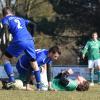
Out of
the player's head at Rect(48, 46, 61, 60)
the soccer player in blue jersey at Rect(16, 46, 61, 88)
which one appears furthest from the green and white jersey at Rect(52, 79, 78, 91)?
the player's head at Rect(48, 46, 61, 60)

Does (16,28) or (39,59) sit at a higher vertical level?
(16,28)

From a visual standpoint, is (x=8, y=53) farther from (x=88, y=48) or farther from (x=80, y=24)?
(x=80, y=24)

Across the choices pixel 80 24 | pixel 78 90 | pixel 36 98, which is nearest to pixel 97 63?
pixel 78 90

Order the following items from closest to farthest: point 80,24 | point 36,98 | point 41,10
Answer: point 36,98 < point 80,24 < point 41,10

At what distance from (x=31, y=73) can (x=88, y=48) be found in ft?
23.8

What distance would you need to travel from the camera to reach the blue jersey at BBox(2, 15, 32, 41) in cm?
1040

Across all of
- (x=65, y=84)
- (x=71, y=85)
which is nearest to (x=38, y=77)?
(x=65, y=84)

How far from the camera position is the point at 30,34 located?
10812mm

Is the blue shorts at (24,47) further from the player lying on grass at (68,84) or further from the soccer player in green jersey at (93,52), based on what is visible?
the soccer player in green jersey at (93,52)

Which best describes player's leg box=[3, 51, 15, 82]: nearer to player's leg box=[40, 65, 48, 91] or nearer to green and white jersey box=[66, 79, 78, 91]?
player's leg box=[40, 65, 48, 91]

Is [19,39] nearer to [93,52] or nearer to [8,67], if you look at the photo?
[8,67]

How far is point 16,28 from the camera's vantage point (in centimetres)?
1046

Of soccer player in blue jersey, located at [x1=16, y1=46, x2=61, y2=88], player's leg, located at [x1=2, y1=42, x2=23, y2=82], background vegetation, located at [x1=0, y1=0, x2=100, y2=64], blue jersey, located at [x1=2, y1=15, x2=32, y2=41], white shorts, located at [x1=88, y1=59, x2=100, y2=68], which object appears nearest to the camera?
blue jersey, located at [x1=2, y1=15, x2=32, y2=41]

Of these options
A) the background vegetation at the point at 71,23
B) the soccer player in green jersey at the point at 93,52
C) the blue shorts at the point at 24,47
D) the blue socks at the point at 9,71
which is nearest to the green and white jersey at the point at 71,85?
the blue shorts at the point at 24,47
